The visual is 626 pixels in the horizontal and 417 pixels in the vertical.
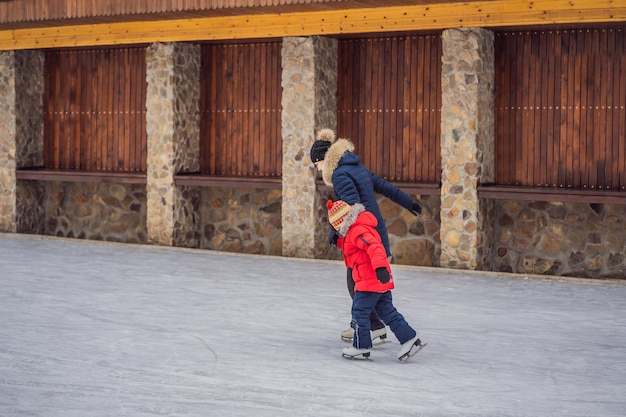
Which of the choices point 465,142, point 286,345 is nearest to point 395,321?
point 286,345

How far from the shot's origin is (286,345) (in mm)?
9148

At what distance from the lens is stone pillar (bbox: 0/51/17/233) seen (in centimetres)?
1902

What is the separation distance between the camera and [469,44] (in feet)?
47.1

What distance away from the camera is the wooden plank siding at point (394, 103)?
50.8 ft

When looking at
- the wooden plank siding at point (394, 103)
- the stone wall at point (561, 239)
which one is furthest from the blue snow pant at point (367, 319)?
the wooden plank siding at point (394, 103)

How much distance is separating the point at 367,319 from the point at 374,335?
0.57 metres

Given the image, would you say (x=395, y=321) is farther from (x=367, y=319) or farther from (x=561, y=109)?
(x=561, y=109)

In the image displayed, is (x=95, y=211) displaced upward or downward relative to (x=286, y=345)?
upward

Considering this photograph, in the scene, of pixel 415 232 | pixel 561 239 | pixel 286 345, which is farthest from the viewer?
pixel 415 232

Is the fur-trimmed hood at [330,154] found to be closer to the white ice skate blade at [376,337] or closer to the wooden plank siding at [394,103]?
the white ice skate blade at [376,337]

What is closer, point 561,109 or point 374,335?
point 374,335

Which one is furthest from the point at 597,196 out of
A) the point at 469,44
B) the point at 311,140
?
the point at 311,140

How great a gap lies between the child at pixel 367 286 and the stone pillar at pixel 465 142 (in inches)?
236

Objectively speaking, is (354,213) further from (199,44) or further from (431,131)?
(199,44)
